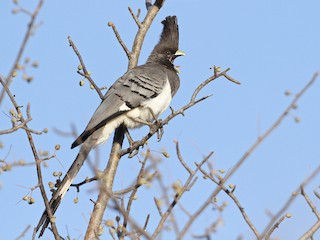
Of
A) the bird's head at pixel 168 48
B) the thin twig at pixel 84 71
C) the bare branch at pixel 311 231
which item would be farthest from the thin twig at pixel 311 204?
the bird's head at pixel 168 48

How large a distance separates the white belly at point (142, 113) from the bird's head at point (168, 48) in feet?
2.51

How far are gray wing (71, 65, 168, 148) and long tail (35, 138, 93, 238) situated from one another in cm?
11

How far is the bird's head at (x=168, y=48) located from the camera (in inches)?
279

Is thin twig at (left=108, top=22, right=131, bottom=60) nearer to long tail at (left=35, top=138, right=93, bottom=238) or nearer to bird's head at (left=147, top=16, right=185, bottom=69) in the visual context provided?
long tail at (left=35, top=138, right=93, bottom=238)

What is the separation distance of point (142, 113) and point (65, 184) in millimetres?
1432

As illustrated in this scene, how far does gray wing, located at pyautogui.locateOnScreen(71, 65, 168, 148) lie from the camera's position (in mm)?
5730

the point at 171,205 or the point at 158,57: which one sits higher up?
the point at 158,57

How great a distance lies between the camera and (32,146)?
397 centimetres

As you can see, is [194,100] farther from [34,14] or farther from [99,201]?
[34,14]

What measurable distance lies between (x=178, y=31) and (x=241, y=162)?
16.9ft

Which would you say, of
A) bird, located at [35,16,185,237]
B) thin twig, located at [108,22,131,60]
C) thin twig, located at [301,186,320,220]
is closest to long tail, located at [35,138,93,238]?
bird, located at [35,16,185,237]

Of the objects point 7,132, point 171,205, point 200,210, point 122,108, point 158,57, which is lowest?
point 200,210

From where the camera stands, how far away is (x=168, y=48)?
710 centimetres

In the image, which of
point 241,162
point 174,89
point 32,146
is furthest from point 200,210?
point 174,89
